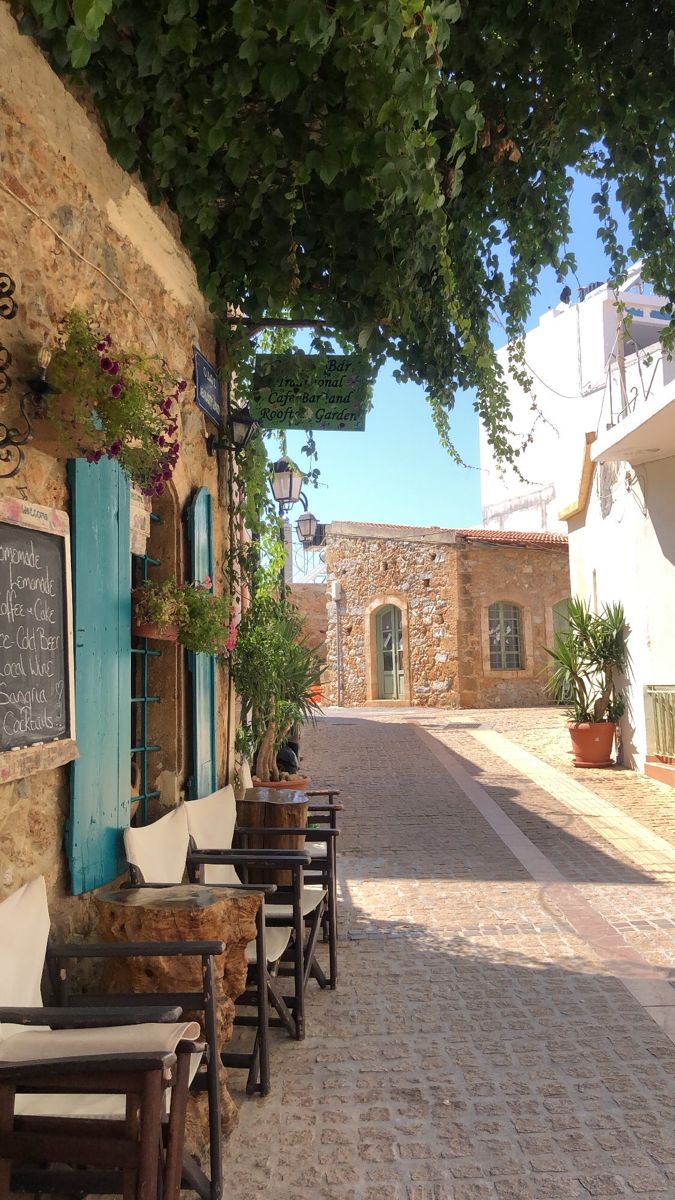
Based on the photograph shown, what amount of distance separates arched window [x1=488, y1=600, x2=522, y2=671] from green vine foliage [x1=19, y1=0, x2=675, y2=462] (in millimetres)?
15214

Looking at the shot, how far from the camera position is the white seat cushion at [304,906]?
3.63 m

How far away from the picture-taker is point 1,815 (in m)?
2.22

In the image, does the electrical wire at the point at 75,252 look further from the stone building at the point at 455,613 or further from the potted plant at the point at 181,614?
the stone building at the point at 455,613

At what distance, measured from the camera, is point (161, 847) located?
3.20 m

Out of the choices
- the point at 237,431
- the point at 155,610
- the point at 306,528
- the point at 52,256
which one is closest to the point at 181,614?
the point at 155,610

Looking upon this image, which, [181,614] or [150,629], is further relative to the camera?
[181,614]

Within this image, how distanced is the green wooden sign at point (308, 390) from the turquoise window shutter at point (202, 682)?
768mm

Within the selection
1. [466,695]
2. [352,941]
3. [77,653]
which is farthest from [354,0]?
[466,695]

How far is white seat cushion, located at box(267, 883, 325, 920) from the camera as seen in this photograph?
11.9ft

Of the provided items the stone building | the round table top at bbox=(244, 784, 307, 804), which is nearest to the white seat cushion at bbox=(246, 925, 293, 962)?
the round table top at bbox=(244, 784, 307, 804)

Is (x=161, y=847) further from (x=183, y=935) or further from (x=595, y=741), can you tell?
(x=595, y=741)

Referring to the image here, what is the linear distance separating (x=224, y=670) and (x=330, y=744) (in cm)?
843

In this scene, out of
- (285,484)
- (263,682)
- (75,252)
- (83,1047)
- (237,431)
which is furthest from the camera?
(285,484)

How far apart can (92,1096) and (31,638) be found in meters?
1.08
